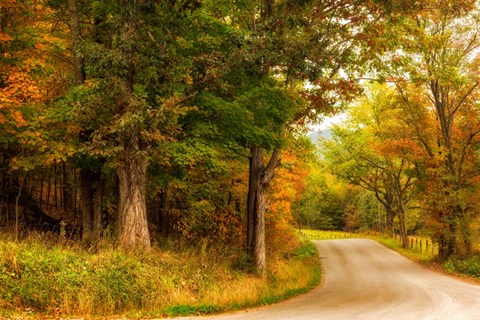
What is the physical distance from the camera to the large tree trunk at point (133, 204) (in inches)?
481

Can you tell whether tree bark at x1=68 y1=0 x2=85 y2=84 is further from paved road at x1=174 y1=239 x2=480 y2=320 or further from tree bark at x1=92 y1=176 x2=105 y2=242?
paved road at x1=174 y1=239 x2=480 y2=320

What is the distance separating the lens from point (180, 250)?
1394 cm

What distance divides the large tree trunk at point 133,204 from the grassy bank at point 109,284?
2.16 feet

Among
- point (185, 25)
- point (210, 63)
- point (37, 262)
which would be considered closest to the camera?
point (37, 262)

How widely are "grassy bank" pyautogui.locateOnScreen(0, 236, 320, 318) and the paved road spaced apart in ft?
2.92

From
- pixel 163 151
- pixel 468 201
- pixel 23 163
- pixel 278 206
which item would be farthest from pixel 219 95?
pixel 468 201

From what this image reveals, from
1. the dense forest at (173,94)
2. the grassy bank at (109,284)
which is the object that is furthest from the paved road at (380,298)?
the dense forest at (173,94)

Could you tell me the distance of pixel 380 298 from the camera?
14.1m

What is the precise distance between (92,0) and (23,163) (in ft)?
18.0

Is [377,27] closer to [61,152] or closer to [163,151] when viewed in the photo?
[163,151]

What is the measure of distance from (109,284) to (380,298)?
8.72 meters

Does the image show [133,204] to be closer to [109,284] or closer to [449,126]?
[109,284]

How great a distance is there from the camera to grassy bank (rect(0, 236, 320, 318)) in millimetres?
8750

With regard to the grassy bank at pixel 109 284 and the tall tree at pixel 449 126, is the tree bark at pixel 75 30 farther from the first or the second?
the tall tree at pixel 449 126
